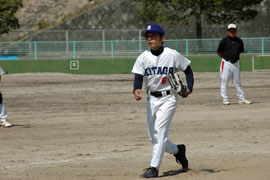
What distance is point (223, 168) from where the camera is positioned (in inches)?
283

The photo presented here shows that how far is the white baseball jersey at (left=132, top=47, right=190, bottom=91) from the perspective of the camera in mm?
6762

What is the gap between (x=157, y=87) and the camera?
6762 mm

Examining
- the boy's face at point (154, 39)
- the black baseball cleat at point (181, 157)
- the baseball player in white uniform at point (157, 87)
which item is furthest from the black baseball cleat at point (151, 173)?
the boy's face at point (154, 39)

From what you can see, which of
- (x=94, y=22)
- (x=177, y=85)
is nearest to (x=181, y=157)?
(x=177, y=85)

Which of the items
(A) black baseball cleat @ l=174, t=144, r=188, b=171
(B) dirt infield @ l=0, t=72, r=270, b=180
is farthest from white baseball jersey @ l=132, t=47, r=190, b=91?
(B) dirt infield @ l=0, t=72, r=270, b=180

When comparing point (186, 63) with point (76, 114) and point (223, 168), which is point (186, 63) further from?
point (76, 114)

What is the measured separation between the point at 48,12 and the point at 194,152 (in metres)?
40.9

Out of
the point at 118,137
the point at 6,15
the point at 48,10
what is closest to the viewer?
the point at 118,137

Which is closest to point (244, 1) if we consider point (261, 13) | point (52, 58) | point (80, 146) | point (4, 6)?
point (261, 13)

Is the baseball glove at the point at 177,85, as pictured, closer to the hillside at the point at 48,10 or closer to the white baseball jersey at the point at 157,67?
the white baseball jersey at the point at 157,67

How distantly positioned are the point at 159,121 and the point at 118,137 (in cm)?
359

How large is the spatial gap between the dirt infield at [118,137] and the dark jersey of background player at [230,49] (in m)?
1.32

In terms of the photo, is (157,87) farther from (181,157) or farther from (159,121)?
(181,157)

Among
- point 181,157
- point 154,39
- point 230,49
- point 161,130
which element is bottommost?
point 181,157
